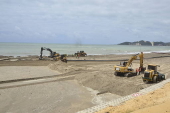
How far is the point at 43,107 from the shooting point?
962cm

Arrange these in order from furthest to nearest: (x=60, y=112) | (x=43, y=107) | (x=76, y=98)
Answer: (x=76, y=98), (x=43, y=107), (x=60, y=112)

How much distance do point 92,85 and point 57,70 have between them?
26.8 feet

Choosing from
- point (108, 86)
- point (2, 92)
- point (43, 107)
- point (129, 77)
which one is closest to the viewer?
point (43, 107)

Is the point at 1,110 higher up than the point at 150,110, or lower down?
lower down

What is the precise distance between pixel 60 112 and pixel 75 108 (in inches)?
35.2

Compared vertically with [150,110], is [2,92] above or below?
below

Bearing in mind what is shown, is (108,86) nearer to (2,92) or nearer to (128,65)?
(128,65)

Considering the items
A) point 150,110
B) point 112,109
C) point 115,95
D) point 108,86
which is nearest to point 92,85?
point 108,86

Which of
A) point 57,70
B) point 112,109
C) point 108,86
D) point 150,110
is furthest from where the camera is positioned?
point 57,70

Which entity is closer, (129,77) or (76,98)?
(76,98)

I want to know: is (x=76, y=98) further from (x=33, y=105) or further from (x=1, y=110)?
(x=1, y=110)

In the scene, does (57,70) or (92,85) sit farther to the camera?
(57,70)

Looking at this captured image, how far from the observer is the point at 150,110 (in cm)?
643

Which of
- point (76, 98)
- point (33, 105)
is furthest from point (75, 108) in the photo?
point (33, 105)
